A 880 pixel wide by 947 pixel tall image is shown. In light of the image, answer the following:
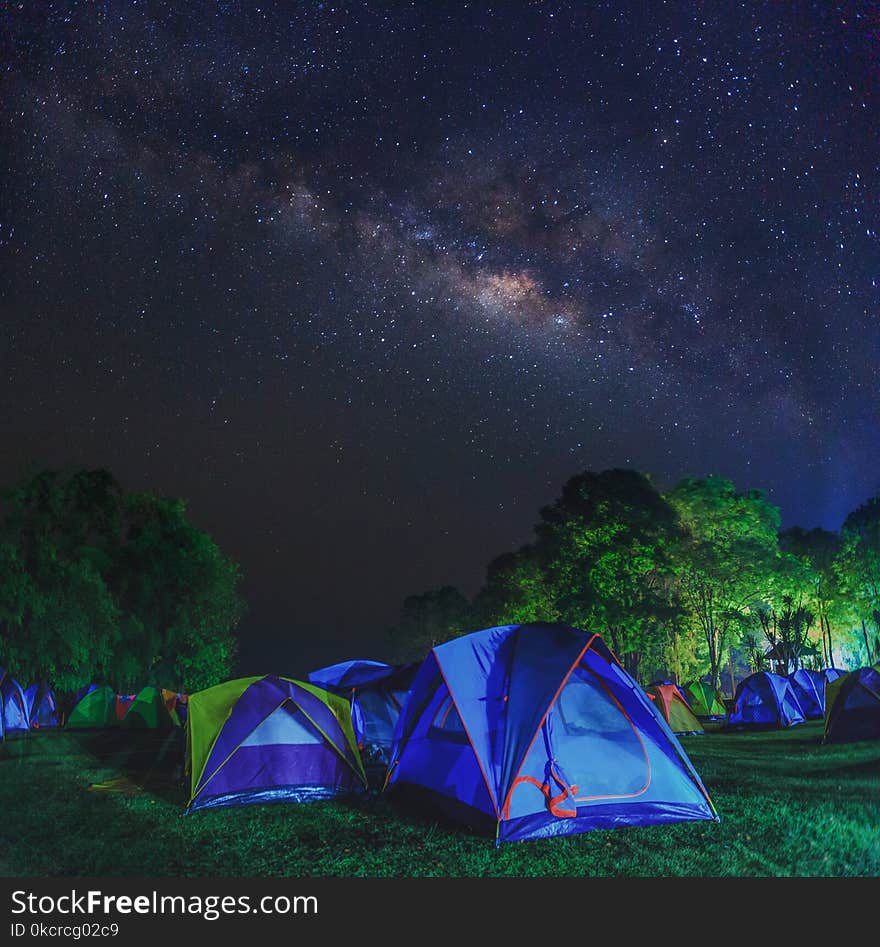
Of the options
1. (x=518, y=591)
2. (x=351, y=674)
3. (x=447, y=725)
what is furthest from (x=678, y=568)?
(x=447, y=725)

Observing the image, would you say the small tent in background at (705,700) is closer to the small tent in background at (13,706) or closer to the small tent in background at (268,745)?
the small tent in background at (268,745)

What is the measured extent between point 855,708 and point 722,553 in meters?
12.3

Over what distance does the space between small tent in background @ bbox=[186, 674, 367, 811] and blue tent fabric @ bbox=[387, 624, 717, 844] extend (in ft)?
7.48

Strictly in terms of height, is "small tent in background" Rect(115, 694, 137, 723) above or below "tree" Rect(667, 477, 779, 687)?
below

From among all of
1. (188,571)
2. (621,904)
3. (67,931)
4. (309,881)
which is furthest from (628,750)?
(188,571)

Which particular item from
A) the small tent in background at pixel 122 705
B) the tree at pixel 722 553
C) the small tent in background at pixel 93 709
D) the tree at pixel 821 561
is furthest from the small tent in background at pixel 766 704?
the small tent in background at pixel 93 709

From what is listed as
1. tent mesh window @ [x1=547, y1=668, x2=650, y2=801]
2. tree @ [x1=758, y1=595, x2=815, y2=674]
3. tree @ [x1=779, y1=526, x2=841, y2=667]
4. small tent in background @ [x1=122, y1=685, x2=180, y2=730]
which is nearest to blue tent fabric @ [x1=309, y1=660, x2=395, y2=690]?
tent mesh window @ [x1=547, y1=668, x2=650, y2=801]

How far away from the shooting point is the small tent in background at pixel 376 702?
1440 cm

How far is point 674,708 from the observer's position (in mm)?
20562

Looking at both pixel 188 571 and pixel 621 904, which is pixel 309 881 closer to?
pixel 621 904

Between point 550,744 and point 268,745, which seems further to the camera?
point 268,745

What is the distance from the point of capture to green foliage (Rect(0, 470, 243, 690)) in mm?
25812

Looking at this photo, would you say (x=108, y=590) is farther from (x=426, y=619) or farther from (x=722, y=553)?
(x=426, y=619)

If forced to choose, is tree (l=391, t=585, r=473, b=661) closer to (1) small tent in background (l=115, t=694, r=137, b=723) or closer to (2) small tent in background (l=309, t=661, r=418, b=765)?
(1) small tent in background (l=115, t=694, r=137, b=723)
